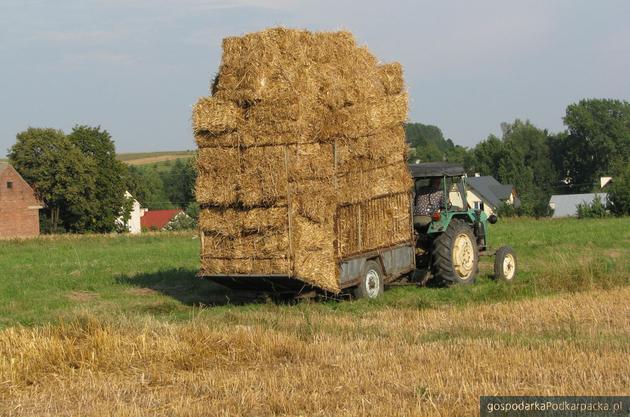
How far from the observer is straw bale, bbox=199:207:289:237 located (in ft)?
49.6

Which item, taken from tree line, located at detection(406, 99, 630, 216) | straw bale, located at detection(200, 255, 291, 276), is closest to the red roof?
tree line, located at detection(406, 99, 630, 216)

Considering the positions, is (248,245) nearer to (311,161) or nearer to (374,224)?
(311,161)

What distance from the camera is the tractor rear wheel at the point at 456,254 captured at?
17750mm

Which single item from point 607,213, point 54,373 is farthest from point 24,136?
point 54,373

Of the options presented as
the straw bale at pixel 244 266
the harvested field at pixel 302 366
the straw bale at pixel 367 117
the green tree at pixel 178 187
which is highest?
the green tree at pixel 178 187

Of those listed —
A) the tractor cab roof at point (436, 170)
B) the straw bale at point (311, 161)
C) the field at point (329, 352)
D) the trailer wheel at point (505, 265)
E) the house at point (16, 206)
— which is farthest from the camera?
the house at point (16, 206)

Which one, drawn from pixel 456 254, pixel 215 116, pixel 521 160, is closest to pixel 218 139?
pixel 215 116

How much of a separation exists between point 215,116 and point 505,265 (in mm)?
7003

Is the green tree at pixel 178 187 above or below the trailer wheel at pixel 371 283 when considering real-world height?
above

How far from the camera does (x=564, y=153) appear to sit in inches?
4365

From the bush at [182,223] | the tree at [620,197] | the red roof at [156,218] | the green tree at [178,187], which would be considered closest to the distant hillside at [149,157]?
the green tree at [178,187]

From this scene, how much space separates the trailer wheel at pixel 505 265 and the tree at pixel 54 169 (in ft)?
176

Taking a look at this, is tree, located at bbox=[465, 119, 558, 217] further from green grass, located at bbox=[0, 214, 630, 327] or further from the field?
the field

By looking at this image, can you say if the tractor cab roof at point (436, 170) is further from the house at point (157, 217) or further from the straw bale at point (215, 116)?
the house at point (157, 217)
